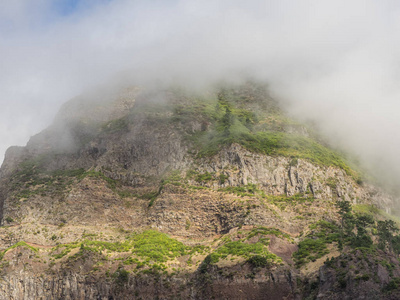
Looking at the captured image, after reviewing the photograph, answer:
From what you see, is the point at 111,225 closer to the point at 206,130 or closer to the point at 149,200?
the point at 149,200

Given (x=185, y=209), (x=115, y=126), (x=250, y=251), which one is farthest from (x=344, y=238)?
(x=115, y=126)

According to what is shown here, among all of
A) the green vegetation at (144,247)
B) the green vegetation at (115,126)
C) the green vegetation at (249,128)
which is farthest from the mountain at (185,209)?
the green vegetation at (115,126)

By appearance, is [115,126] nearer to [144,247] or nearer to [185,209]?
[185,209]

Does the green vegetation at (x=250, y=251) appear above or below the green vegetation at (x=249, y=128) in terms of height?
below

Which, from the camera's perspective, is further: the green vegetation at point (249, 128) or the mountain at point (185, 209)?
the green vegetation at point (249, 128)

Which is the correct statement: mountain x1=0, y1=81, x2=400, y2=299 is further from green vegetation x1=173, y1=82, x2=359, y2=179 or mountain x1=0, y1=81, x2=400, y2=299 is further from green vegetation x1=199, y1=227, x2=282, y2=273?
green vegetation x1=173, y1=82, x2=359, y2=179

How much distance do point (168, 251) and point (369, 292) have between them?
42.7 m

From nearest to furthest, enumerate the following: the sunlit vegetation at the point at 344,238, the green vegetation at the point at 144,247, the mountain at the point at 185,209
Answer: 1. the mountain at the point at 185,209
2. the sunlit vegetation at the point at 344,238
3. the green vegetation at the point at 144,247

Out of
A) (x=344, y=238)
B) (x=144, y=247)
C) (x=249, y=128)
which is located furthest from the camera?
(x=249, y=128)

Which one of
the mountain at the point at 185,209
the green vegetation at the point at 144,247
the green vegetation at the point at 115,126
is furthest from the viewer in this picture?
the green vegetation at the point at 115,126

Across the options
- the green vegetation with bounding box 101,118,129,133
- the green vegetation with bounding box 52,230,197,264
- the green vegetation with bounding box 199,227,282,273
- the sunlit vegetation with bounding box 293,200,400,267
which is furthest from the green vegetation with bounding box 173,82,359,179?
the green vegetation with bounding box 52,230,197,264

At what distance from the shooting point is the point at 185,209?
95750 millimetres

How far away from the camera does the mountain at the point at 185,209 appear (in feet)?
241

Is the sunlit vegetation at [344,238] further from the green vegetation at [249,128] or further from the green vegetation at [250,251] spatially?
the green vegetation at [249,128]
